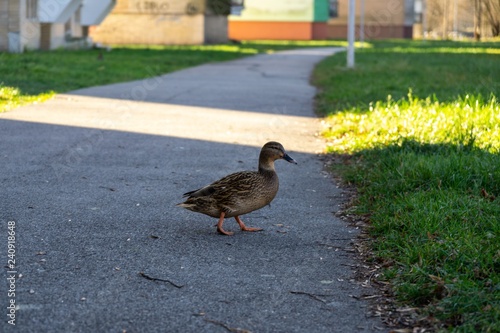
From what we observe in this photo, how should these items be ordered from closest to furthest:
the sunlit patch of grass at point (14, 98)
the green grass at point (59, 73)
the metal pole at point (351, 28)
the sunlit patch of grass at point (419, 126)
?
the sunlit patch of grass at point (419, 126) → the sunlit patch of grass at point (14, 98) → the green grass at point (59, 73) → the metal pole at point (351, 28)

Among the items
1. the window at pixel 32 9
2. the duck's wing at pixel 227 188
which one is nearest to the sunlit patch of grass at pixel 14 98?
the duck's wing at pixel 227 188

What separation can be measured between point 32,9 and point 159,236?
28562 millimetres

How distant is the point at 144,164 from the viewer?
994cm

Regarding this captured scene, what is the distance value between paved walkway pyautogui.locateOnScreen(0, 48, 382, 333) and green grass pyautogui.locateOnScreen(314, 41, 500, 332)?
13.0 inches

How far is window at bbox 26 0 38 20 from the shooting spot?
1302 inches

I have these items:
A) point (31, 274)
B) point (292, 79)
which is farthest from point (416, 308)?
point (292, 79)

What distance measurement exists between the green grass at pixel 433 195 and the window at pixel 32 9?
19.7 m

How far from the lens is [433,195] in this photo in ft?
25.5

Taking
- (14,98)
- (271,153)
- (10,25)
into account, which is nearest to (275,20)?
(10,25)

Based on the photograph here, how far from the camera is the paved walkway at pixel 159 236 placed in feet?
16.3

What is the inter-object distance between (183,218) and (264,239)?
839 mm

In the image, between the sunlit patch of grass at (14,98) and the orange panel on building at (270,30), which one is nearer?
the sunlit patch of grass at (14,98)

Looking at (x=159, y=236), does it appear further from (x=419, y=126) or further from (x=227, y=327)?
(x=419, y=126)

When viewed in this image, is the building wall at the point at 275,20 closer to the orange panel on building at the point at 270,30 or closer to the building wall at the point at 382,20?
the orange panel on building at the point at 270,30
